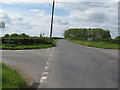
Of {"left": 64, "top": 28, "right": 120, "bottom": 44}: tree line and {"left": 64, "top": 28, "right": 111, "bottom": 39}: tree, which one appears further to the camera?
{"left": 64, "top": 28, "right": 111, "bottom": 39}: tree

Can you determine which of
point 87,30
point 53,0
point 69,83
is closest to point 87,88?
point 69,83

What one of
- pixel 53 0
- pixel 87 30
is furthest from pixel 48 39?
pixel 87 30

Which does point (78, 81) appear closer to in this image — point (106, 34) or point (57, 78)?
point (57, 78)

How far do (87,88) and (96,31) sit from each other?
8936 cm

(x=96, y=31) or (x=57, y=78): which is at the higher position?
(x=96, y=31)

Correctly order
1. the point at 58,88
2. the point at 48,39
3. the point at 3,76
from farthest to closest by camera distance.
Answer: the point at 48,39
the point at 3,76
the point at 58,88

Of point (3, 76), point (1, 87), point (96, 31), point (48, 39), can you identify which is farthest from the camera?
point (96, 31)

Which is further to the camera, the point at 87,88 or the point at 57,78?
the point at 57,78

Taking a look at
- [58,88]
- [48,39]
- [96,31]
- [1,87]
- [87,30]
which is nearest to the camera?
[1,87]

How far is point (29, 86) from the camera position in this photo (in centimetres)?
517

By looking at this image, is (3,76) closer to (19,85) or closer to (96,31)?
(19,85)

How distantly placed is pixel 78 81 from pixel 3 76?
96.8 inches

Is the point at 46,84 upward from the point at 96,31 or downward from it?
downward

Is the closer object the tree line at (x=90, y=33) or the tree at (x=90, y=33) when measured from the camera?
the tree line at (x=90, y=33)
